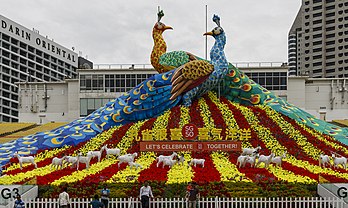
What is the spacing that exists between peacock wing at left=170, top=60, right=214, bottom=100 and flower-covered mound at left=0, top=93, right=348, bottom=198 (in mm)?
1240

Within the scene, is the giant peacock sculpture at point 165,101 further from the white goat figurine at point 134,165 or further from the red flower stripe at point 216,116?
the white goat figurine at point 134,165

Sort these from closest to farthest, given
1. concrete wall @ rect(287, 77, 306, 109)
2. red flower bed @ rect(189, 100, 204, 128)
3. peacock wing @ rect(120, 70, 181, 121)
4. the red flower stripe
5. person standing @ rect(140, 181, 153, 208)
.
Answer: person standing @ rect(140, 181, 153, 208), the red flower stripe, red flower bed @ rect(189, 100, 204, 128), peacock wing @ rect(120, 70, 181, 121), concrete wall @ rect(287, 77, 306, 109)

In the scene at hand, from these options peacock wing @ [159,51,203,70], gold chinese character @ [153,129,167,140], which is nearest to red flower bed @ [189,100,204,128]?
gold chinese character @ [153,129,167,140]

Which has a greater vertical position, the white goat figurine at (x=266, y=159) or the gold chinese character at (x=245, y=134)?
the gold chinese character at (x=245, y=134)

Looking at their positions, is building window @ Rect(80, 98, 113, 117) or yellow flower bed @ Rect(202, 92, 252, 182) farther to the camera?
building window @ Rect(80, 98, 113, 117)

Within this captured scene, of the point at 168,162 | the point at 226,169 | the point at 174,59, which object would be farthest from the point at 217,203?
the point at 174,59

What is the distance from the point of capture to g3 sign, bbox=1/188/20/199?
48.9 feet

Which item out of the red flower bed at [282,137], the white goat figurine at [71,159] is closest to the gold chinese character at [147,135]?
the white goat figurine at [71,159]

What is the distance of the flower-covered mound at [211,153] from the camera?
1870 cm

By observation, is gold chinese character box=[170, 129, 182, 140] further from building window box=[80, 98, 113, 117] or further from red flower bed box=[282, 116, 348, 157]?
building window box=[80, 98, 113, 117]

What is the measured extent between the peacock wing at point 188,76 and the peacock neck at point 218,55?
1139 mm

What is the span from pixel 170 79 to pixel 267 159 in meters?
11.5

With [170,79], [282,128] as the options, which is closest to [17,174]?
[170,79]

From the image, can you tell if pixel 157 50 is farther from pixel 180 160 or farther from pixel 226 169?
pixel 226 169
